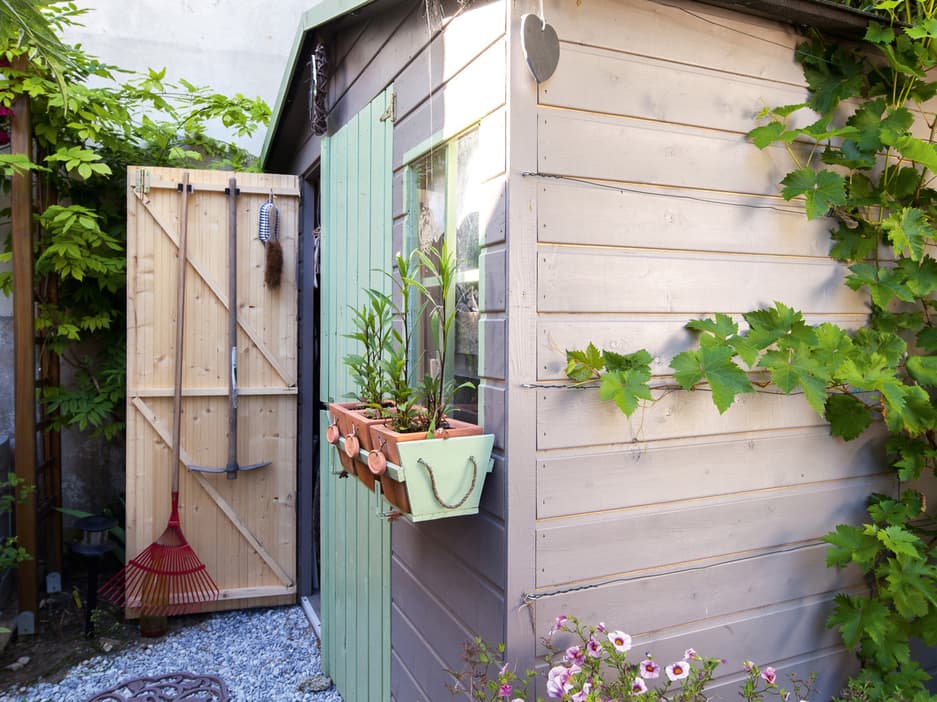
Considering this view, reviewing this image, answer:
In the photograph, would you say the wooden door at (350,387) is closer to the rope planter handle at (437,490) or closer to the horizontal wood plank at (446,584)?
the horizontal wood plank at (446,584)

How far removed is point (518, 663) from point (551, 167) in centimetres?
106

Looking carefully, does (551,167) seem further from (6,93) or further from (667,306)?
(6,93)

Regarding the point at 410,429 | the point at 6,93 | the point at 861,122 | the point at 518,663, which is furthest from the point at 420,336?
the point at 6,93

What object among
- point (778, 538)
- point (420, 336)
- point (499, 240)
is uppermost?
point (499, 240)

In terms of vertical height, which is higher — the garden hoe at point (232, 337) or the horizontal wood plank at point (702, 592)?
the garden hoe at point (232, 337)

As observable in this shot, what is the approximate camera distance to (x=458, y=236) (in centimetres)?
174

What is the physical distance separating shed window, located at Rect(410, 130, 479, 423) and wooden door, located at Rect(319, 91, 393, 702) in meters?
0.27

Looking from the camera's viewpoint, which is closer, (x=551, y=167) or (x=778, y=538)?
(x=551, y=167)

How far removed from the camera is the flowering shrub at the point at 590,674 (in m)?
1.32

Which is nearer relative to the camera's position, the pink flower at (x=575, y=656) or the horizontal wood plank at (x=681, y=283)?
the pink flower at (x=575, y=656)

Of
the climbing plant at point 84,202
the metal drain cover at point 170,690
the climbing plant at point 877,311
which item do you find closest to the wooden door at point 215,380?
the climbing plant at point 84,202

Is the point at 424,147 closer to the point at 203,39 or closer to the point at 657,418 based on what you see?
the point at 657,418

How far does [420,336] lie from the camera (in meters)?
2.01

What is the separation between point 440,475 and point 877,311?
1349 millimetres
